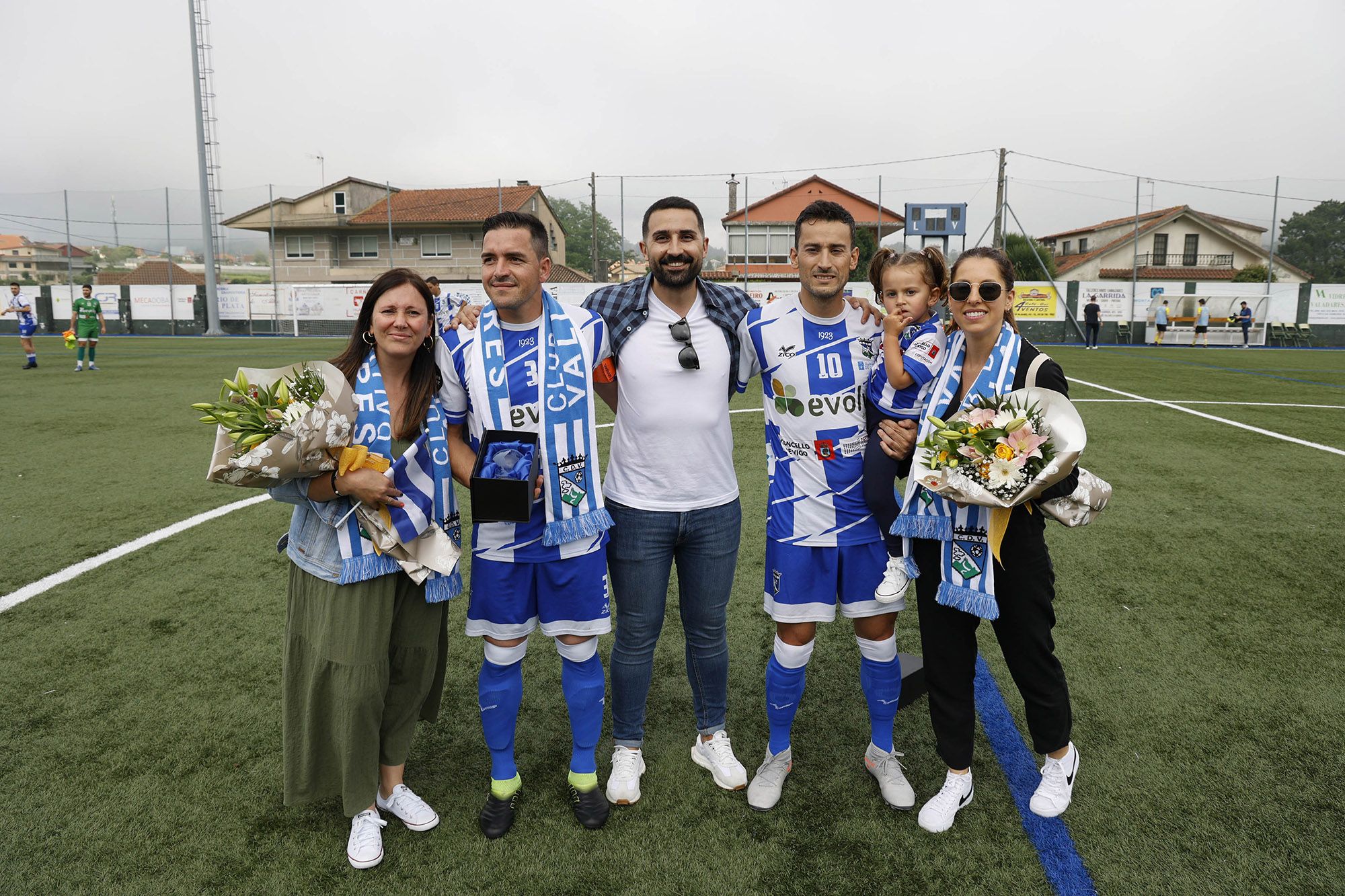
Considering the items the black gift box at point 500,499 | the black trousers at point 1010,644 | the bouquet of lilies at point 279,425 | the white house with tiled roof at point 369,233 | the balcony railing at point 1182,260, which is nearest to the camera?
the bouquet of lilies at point 279,425

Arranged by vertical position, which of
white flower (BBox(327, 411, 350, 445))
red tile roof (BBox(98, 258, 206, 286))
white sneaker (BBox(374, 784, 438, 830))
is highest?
red tile roof (BBox(98, 258, 206, 286))

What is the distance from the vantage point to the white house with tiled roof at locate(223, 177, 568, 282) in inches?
1497

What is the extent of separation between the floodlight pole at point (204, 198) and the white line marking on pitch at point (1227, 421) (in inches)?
1119

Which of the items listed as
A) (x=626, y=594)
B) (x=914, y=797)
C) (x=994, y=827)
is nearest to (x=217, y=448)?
(x=626, y=594)

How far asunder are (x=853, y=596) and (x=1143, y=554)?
336cm

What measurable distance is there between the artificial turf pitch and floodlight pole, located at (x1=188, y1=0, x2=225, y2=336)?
26.5 metres

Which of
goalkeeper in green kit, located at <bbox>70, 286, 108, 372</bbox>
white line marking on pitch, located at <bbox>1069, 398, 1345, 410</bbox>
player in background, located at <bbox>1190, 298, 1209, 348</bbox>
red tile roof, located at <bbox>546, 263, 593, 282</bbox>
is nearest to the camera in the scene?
white line marking on pitch, located at <bbox>1069, 398, 1345, 410</bbox>

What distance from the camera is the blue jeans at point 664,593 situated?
112 inches

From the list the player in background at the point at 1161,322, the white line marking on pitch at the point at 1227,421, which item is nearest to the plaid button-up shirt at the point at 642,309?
the white line marking on pitch at the point at 1227,421

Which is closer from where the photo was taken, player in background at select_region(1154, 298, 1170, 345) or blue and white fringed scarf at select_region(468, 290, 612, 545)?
blue and white fringed scarf at select_region(468, 290, 612, 545)

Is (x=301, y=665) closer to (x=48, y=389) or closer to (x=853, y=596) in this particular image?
(x=853, y=596)

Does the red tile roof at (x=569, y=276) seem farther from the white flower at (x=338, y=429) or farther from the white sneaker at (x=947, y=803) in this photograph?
the white sneaker at (x=947, y=803)

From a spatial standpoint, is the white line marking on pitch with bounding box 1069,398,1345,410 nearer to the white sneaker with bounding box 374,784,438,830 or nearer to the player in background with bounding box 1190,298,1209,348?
the white sneaker with bounding box 374,784,438,830

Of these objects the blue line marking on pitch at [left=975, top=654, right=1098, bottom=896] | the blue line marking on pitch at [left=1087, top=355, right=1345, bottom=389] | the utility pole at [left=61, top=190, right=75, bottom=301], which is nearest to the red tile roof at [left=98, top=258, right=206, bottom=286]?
the utility pole at [left=61, top=190, right=75, bottom=301]
